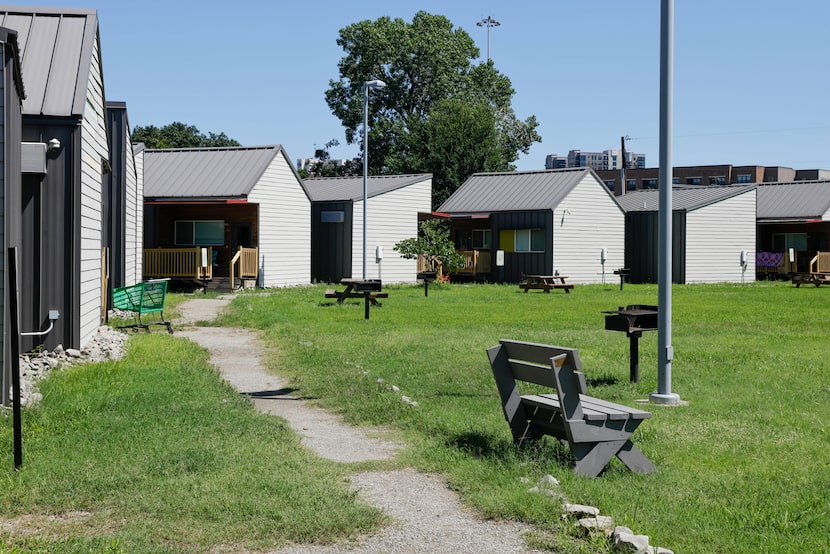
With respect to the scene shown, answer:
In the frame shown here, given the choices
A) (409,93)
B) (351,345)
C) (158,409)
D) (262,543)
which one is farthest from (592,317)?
(409,93)

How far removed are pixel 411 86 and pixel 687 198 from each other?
94.1 ft

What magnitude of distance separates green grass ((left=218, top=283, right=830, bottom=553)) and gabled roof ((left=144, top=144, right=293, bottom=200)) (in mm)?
12392

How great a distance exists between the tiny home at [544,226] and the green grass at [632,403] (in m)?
18.5

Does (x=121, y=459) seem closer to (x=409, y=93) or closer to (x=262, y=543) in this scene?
(x=262, y=543)

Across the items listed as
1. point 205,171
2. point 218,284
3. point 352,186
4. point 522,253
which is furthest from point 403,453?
point 352,186

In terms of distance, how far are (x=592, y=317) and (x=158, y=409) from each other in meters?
14.4

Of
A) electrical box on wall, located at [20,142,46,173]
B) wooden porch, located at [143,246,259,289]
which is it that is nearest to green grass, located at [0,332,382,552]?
electrical box on wall, located at [20,142,46,173]

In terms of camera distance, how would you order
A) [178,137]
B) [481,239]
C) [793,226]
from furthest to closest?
[178,137], [793,226], [481,239]

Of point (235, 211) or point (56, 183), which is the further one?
point (235, 211)

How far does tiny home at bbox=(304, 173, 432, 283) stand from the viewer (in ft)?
127

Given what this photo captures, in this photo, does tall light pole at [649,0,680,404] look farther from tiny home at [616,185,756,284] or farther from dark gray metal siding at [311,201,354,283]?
tiny home at [616,185,756,284]

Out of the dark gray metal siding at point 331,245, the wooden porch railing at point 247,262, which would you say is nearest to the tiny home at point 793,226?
the dark gray metal siding at point 331,245

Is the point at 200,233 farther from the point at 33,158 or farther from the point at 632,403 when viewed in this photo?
the point at 632,403

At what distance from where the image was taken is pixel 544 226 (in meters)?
41.5
